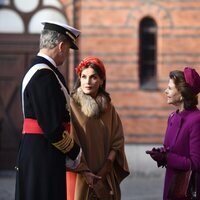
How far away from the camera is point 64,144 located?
3.49 m

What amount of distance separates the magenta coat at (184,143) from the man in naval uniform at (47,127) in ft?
2.16

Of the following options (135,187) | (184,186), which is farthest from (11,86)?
(184,186)

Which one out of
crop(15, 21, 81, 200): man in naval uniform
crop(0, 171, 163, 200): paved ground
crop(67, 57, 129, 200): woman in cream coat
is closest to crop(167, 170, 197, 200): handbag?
crop(67, 57, 129, 200): woman in cream coat

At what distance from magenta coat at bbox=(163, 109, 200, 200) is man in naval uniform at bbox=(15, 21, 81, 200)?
66cm

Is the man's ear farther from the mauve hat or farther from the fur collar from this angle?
the fur collar

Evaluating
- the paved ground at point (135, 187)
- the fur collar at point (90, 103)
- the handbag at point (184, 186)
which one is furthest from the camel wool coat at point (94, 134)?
the paved ground at point (135, 187)

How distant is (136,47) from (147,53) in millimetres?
305

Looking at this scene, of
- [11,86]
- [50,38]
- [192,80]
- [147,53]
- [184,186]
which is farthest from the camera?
[11,86]

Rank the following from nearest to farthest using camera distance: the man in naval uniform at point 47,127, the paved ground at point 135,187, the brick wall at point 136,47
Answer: the man in naval uniform at point 47,127 → the paved ground at point 135,187 → the brick wall at point 136,47

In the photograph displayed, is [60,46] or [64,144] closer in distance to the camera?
[64,144]

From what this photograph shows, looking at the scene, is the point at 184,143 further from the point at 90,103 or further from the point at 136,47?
the point at 136,47

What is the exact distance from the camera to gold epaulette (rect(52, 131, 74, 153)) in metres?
3.47

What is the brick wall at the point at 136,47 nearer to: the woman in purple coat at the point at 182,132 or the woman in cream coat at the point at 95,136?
the woman in cream coat at the point at 95,136

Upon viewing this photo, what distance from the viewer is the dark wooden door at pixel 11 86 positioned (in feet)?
37.8
